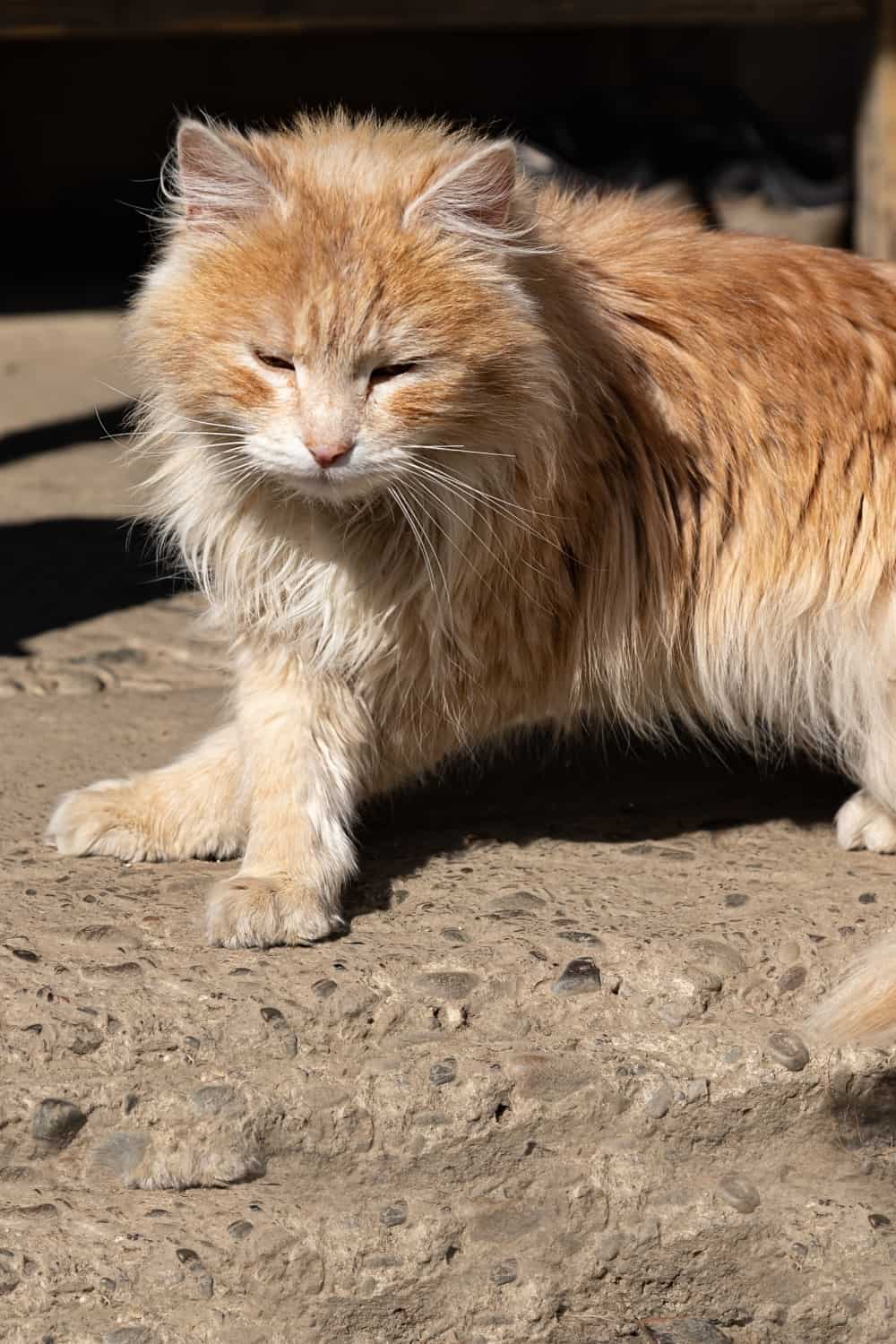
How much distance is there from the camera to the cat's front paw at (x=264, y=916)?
8.61ft

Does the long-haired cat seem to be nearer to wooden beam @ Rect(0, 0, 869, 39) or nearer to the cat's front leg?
the cat's front leg

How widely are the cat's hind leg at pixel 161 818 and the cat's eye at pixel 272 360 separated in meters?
0.80

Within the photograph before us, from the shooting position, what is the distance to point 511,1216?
2.49m

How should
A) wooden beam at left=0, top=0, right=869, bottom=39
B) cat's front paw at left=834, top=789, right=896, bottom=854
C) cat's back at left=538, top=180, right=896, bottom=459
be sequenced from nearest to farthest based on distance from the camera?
cat's back at left=538, top=180, right=896, bottom=459 < cat's front paw at left=834, top=789, right=896, bottom=854 < wooden beam at left=0, top=0, right=869, bottom=39

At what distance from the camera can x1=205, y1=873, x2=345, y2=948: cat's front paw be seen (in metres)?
2.62

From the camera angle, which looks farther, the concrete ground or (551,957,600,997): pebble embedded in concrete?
(551,957,600,997): pebble embedded in concrete

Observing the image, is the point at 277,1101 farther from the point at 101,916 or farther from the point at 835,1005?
the point at 835,1005

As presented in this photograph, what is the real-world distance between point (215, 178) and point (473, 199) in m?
0.42

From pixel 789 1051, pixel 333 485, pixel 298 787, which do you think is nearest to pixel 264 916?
Answer: pixel 298 787

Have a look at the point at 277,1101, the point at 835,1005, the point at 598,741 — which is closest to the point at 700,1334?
the point at 835,1005

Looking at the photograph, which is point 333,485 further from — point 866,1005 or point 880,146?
point 880,146

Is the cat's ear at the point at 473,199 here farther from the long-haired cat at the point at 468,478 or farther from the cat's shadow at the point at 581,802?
the cat's shadow at the point at 581,802

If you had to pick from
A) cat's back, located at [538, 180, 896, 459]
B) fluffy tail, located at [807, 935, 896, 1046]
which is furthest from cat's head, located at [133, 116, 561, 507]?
fluffy tail, located at [807, 935, 896, 1046]

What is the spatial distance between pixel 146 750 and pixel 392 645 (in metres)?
0.93
